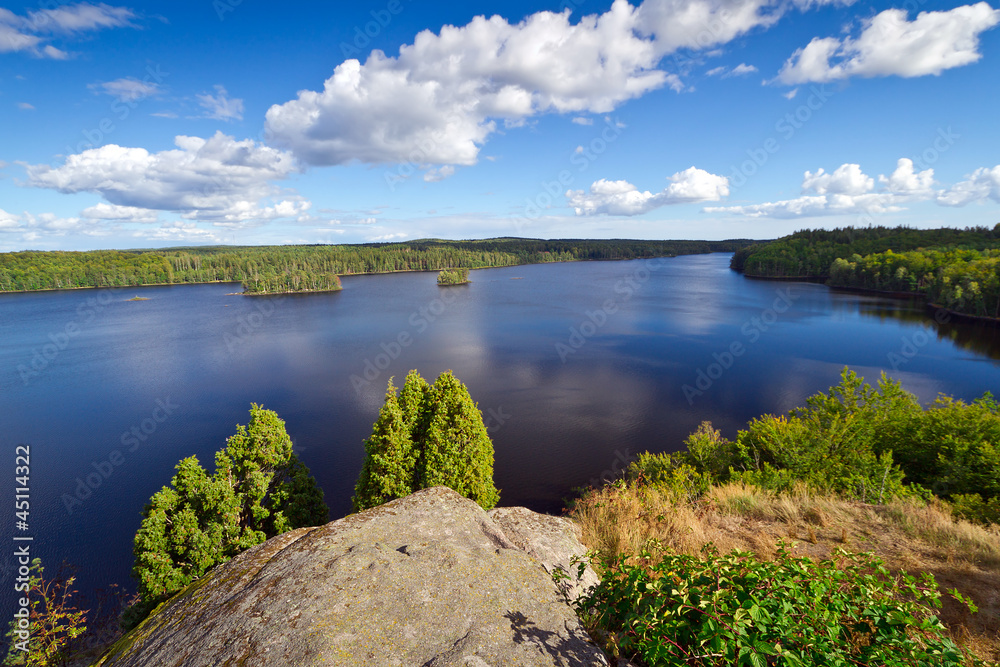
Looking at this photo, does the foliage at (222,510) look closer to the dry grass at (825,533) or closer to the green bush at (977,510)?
the dry grass at (825,533)

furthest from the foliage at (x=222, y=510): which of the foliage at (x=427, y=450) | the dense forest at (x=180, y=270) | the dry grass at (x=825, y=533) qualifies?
the dense forest at (x=180, y=270)

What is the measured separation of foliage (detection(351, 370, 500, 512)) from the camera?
15.3 m

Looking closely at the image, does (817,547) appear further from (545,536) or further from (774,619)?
(774,619)

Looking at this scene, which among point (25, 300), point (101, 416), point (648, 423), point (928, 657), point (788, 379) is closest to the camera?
point (928, 657)

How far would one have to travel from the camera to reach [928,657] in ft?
9.21

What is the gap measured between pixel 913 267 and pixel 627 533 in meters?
123

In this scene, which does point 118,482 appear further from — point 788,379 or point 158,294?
point 158,294

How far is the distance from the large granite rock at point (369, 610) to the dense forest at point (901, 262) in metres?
93.4

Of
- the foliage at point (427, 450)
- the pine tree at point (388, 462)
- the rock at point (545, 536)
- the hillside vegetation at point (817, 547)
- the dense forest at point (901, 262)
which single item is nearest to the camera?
the hillside vegetation at point (817, 547)

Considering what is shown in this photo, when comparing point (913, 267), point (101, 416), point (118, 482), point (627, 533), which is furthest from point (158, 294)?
point (913, 267)

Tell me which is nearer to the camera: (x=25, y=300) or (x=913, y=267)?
(x=913, y=267)

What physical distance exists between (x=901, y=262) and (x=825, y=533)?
125m

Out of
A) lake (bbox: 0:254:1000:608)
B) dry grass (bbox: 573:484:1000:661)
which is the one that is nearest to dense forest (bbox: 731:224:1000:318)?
lake (bbox: 0:254:1000:608)

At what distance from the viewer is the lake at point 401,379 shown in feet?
83.6
